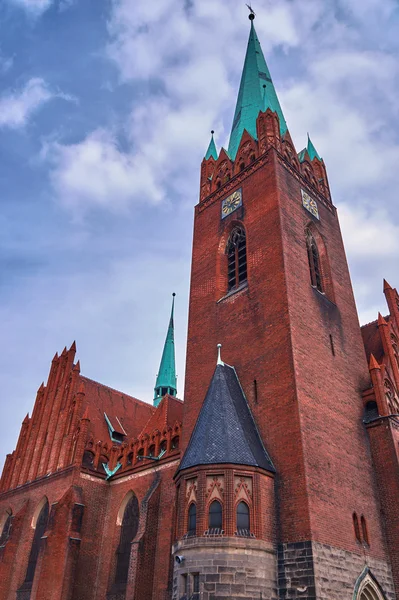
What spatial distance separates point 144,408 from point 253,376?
13777 millimetres

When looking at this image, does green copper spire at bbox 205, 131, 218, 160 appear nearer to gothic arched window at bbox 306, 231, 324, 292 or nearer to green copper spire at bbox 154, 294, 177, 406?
gothic arched window at bbox 306, 231, 324, 292

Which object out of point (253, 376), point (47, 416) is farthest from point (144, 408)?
point (253, 376)

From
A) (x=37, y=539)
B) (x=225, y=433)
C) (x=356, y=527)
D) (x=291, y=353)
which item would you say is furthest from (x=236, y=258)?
(x=37, y=539)

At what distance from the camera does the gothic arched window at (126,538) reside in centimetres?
2097

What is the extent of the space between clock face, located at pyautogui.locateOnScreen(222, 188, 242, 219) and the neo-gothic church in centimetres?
11

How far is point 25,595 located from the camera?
22.2 metres

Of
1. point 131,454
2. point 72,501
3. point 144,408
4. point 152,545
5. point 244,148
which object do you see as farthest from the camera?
point 144,408

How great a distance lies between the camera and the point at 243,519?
14.4 meters

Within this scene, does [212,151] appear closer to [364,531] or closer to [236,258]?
[236,258]

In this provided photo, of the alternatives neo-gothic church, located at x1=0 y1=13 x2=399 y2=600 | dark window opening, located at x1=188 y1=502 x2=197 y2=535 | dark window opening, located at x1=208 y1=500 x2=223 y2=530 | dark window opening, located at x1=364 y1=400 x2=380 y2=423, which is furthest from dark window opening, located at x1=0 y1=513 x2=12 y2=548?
dark window opening, located at x1=364 y1=400 x2=380 y2=423

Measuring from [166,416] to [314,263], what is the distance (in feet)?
33.3

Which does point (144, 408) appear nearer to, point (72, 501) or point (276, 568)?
point (72, 501)

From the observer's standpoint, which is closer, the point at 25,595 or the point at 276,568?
the point at 276,568

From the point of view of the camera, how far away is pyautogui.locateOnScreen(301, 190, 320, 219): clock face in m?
23.7
